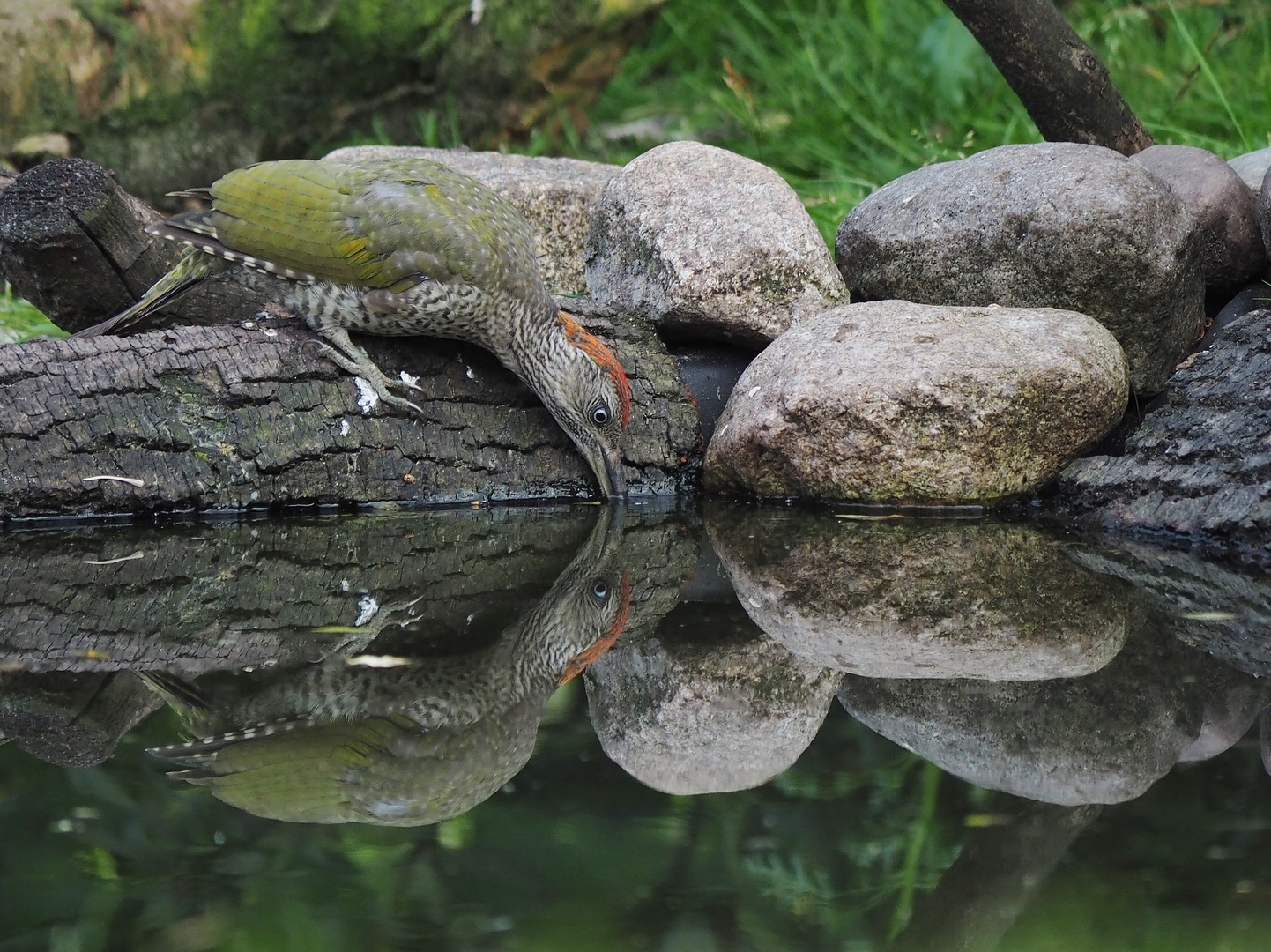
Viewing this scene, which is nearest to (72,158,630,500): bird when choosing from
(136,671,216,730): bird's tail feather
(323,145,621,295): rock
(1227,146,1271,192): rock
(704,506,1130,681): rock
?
(704,506,1130,681): rock

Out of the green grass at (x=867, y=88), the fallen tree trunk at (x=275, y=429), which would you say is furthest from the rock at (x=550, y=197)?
the green grass at (x=867, y=88)

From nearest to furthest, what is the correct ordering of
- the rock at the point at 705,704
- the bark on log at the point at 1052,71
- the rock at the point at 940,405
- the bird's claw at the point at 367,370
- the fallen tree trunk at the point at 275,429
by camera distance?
the rock at the point at 705,704, the fallen tree trunk at the point at 275,429, the rock at the point at 940,405, the bird's claw at the point at 367,370, the bark on log at the point at 1052,71

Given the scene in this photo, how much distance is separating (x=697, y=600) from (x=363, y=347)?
2058 mm

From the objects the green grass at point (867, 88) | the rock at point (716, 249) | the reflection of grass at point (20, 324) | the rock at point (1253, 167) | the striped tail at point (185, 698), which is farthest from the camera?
the green grass at point (867, 88)

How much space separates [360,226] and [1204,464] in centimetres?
314

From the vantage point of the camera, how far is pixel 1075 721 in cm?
276

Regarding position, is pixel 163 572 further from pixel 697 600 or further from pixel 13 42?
pixel 13 42

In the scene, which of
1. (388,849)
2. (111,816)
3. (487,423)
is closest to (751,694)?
(388,849)

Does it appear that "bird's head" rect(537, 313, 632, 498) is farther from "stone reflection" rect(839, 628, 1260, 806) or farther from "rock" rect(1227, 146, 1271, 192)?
"rock" rect(1227, 146, 1271, 192)

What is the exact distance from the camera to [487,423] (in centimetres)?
533

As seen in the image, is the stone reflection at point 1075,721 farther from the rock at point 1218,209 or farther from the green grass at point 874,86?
the green grass at point 874,86

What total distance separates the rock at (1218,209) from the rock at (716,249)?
4.67 feet

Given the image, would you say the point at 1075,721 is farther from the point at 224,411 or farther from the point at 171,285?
the point at 171,285

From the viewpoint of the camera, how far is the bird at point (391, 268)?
4.96 meters
